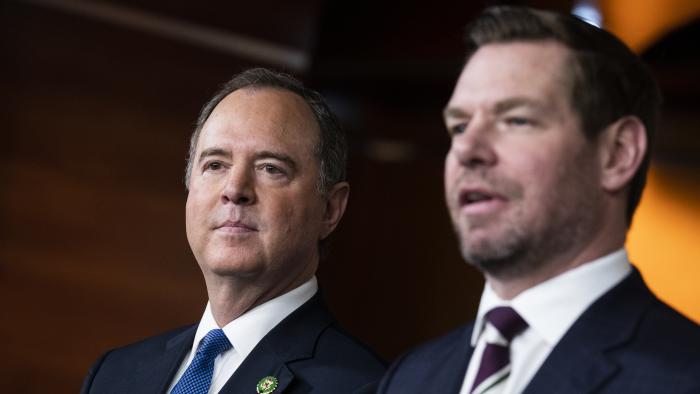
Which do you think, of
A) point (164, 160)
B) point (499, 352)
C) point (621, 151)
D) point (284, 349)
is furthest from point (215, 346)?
point (164, 160)

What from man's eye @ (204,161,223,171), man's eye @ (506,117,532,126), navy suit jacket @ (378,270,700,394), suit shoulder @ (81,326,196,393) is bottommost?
suit shoulder @ (81,326,196,393)

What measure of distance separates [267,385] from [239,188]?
428 millimetres

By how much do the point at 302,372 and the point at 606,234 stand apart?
2.68 ft

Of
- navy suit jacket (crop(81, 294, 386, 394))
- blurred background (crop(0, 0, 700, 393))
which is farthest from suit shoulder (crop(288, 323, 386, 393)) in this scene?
blurred background (crop(0, 0, 700, 393))

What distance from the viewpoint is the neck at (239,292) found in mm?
2432

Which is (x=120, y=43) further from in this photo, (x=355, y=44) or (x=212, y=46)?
(x=355, y=44)

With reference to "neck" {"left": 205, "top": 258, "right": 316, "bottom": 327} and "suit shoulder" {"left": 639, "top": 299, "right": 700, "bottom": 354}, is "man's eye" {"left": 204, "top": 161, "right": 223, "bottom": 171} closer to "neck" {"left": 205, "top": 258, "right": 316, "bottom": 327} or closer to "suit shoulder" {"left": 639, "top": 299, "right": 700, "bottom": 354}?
"neck" {"left": 205, "top": 258, "right": 316, "bottom": 327}

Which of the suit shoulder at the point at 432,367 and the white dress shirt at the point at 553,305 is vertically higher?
the white dress shirt at the point at 553,305

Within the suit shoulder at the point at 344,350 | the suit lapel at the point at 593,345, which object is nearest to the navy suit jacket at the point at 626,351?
the suit lapel at the point at 593,345

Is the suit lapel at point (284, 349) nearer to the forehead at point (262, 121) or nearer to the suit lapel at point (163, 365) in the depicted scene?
the suit lapel at point (163, 365)

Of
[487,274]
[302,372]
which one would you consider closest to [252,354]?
[302,372]

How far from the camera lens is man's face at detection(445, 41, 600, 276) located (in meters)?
1.76

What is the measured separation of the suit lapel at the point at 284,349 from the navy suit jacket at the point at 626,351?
75cm

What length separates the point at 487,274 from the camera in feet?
6.01
